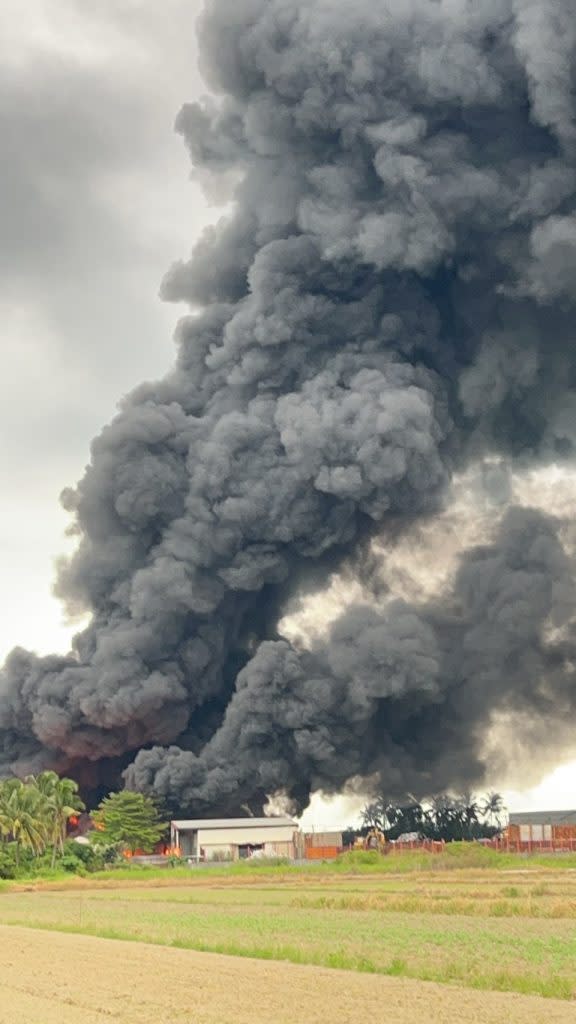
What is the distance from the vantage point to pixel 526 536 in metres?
88.5

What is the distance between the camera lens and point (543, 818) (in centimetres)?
10531

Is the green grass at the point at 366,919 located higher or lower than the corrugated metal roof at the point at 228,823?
lower

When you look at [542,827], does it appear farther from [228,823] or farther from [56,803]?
[56,803]

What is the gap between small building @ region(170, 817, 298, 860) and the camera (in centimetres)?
8694

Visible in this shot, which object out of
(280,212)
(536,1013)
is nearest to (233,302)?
(280,212)

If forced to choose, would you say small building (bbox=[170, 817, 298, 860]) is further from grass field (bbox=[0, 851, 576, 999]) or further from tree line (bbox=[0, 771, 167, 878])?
grass field (bbox=[0, 851, 576, 999])

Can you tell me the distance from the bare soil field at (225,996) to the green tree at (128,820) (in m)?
55.6

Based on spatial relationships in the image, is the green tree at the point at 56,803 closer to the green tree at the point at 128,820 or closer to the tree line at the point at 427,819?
the green tree at the point at 128,820

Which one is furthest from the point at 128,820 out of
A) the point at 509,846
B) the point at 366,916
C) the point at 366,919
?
the point at 366,919

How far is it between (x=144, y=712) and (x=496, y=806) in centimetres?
3568

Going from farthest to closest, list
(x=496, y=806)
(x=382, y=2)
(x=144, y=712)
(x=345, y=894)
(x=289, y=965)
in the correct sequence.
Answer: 1. (x=496, y=806)
2. (x=144, y=712)
3. (x=382, y=2)
4. (x=345, y=894)
5. (x=289, y=965)

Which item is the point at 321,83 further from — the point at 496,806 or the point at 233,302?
the point at 496,806

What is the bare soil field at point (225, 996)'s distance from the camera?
20.7 m

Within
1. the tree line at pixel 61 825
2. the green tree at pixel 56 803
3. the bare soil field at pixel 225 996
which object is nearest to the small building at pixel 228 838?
the tree line at pixel 61 825
